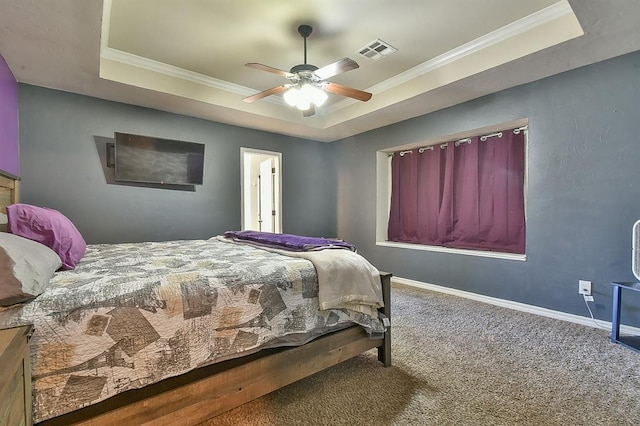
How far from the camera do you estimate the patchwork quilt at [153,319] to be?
1.06 m

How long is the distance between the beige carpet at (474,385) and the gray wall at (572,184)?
53cm

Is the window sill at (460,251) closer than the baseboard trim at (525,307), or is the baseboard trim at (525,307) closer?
the baseboard trim at (525,307)

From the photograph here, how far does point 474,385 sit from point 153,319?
1785mm

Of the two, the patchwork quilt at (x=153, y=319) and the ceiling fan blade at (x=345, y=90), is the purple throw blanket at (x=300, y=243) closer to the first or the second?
the patchwork quilt at (x=153, y=319)

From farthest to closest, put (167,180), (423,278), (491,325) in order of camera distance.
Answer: (423,278), (167,180), (491,325)

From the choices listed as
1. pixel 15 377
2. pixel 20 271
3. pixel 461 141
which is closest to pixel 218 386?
pixel 15 377

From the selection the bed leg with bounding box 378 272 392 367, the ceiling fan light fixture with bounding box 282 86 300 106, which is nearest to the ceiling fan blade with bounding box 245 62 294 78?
the ceiling fan light fixture with bounding box 282 86 300 106

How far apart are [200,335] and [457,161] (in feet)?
12.2

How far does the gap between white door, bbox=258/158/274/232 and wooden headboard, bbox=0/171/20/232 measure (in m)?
2.95

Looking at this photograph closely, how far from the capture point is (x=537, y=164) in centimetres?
304

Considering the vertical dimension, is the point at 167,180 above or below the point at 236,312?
above

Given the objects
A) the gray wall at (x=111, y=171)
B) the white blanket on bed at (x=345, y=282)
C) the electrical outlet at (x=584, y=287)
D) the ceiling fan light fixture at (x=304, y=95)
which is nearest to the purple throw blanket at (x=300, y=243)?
the white blanket on bed at (x=345, y=282)

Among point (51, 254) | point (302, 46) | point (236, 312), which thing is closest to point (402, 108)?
point (302, 46)

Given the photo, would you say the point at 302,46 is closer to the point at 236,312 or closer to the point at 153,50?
the point at 153,50
